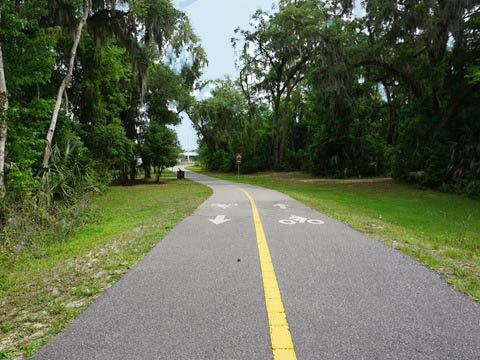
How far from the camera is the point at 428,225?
9.34 m

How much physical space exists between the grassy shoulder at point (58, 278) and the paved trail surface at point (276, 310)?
22 centimetres

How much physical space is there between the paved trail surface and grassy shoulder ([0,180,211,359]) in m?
0.22

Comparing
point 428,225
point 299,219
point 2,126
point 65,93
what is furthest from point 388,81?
point 2,126

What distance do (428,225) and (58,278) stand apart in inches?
400

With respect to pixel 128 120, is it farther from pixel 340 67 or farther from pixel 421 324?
pixel 421 324

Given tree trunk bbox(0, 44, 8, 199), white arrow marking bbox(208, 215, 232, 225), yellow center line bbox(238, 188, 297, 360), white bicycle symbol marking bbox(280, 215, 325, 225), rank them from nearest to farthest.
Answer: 1. yellow center line bbox(238, 188, 297, 360)
2. white bicycle symbol marking bbox(280, 215, 325, 225)
3. white arrow marking bbox(208, 215, 232, 225)
4. tree trunk bbox(0, 44, 8, 199)

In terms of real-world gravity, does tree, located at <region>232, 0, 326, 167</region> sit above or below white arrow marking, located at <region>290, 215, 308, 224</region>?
above

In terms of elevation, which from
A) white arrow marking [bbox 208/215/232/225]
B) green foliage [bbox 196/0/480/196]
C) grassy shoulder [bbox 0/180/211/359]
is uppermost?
green foliage [bbox 196/0/480/196]

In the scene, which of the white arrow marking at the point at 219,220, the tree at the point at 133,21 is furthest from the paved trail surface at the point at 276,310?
the tree at the point at 133,21

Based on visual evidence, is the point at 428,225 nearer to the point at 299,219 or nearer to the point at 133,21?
the point at 299,219

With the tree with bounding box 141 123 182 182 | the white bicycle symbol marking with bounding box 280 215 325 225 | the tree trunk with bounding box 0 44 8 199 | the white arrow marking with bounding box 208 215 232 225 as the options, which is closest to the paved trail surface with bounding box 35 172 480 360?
the white bicycle symbol marking with bounding box 280 215 325 225

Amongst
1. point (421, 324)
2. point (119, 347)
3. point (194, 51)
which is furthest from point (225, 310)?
point (194, 51)

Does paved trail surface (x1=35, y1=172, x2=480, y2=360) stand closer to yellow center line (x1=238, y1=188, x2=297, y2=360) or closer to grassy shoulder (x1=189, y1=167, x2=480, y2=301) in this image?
yellow center line (x1=238, y1=188, x2=297, y2=360)

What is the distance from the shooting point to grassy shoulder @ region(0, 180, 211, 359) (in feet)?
8.96
